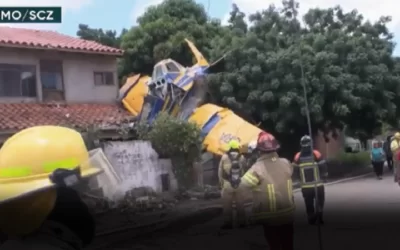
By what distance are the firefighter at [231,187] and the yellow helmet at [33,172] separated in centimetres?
532

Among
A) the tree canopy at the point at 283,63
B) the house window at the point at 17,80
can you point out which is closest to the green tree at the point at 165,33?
the tree canopy at the point at 283,63

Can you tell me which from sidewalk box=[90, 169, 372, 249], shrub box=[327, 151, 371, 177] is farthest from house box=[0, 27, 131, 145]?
shrub box=[327, 151, 371, 177]

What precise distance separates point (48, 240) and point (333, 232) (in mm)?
5733

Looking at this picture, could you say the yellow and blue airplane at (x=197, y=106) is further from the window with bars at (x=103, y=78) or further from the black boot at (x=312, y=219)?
the window with bars at (x=103, y=78)

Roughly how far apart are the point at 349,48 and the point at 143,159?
11.9 feet

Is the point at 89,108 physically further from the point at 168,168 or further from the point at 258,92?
the point at 258,92

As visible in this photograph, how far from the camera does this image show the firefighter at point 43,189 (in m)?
1.23

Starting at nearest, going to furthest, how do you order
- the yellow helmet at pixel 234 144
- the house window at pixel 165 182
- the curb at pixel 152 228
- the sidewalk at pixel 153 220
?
the yellow helmet at pixel 234 144 < the curb at pixel 152 228 < the sidewalk at pixel 153 220 < the house window at pixel 165 182

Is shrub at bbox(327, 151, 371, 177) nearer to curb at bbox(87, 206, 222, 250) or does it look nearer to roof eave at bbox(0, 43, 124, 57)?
curb at bbox(87, 206, 222, 250)

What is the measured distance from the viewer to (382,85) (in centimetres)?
1093

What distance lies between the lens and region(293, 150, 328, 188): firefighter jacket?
21.1 feet

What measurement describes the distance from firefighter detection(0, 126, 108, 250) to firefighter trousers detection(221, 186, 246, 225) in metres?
5.96

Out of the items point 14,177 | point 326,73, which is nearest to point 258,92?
point 326,73

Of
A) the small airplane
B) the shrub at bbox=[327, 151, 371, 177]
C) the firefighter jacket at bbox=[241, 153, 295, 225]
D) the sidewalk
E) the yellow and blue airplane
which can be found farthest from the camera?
the shrub at bbox=[327, 151, 371, 177]
